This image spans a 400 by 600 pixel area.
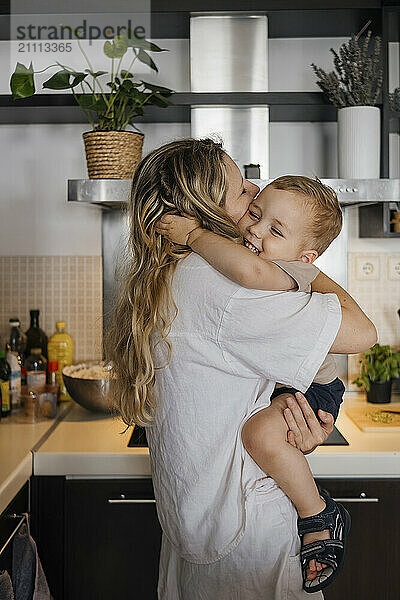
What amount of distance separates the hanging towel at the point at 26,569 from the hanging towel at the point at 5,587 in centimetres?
15

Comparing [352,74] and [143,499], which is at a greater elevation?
[352,74]

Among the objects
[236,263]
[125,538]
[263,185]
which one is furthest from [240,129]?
[125,538]

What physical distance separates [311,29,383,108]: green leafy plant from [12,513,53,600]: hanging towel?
1.66 m

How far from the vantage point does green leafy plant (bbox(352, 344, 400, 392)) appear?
245cm

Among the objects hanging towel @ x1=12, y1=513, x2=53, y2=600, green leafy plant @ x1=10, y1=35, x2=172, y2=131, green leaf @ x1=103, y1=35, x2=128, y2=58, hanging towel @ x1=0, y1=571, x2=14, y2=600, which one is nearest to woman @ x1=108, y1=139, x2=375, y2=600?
hanging towel @ x1=0, y1=571, x2=14, y2=600

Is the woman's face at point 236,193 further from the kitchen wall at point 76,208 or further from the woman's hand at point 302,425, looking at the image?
the kitchen wall at point 76,208

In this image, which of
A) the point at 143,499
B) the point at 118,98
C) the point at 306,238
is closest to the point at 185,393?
the point at 306,238

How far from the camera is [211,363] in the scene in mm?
1254

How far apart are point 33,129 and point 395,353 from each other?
1606 mm

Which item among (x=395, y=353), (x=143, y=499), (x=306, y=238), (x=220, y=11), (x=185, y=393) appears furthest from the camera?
(x=395, y=353)

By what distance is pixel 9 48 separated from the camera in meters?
2.55

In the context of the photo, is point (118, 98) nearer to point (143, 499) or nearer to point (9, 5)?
point (9, 5)

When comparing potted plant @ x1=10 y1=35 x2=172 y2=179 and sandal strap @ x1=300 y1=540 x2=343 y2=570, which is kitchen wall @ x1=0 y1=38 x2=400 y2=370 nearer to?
potted plant @ x1=10 y1=35 x2=172 y2=179

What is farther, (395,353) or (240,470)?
(395,353)
